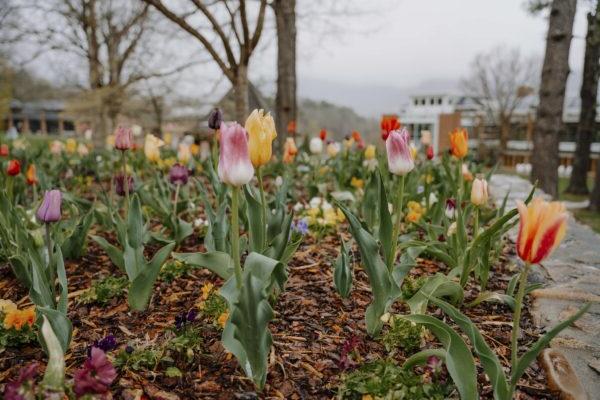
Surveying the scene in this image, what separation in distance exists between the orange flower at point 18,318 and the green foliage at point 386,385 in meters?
1.11

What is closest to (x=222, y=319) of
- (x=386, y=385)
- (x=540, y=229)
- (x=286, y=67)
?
(x=386, y=385)

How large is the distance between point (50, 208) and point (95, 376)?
2.50ft

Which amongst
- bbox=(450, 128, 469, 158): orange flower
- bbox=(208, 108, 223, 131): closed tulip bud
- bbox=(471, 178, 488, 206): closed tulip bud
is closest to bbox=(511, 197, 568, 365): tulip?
bbox=(471, 178, 488, 206): closed tulip bud

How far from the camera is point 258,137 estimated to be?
144 centimetres

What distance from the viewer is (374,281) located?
1.61 m

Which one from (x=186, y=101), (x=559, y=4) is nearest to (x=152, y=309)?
(x=559, y=4)

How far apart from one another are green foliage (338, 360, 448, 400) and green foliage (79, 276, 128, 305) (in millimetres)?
1142

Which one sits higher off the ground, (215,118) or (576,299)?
(215,118)

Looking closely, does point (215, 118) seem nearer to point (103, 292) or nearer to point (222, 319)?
point (103, 292)

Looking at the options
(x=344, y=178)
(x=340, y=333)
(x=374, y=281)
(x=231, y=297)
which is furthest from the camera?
(x=344, y=178)

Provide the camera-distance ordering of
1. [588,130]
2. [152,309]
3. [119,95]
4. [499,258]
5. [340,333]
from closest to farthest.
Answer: [340,333] < [152,309] < [499,258] < [588,130] < [119,95]

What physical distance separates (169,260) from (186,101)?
16400mm

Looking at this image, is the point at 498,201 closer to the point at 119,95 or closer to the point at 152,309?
the point at 152,309

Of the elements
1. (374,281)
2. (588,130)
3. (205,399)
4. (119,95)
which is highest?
(119,95)
